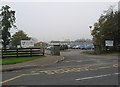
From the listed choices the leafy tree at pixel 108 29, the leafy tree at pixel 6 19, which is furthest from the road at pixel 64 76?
the leafy tree at pixel 6 19

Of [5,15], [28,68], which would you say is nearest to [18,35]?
[5,15]

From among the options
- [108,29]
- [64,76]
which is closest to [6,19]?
[108,29]

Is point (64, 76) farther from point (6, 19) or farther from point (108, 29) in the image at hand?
point (6, 19)

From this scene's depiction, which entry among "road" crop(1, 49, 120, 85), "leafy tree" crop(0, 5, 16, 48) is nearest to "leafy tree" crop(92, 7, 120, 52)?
"road" crop(1, 49, 120, 85)

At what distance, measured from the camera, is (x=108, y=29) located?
78.6 feet

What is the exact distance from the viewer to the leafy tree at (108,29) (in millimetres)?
23953

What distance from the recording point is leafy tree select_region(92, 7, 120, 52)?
24.0 meters

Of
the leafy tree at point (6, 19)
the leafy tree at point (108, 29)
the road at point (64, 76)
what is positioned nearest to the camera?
the road at point (64, 76)

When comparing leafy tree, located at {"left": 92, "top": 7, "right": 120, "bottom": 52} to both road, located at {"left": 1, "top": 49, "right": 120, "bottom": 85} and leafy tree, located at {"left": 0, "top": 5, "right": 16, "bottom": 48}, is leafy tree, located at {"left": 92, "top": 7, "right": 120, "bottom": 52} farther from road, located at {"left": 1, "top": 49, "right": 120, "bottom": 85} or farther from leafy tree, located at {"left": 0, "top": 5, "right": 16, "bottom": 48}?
leafy tree, located at {"left": 0, "top": 5, "right": 16, "bottom": 48}

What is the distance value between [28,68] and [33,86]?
4899mm

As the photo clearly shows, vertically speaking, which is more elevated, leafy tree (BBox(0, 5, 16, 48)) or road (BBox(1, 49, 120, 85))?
leafy tree (BBox(0, 5, 16, 48))

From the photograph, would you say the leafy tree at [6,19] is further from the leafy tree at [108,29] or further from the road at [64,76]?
the road at [64,76]

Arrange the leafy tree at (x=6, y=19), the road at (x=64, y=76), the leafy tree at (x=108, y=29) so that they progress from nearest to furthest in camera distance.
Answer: the road at (x=64, y=76), the leafy tree at (x=108, y=29), the leafy tree at (x=6, y=19)

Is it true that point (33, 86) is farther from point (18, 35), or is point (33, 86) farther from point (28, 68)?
point (18, 35)
